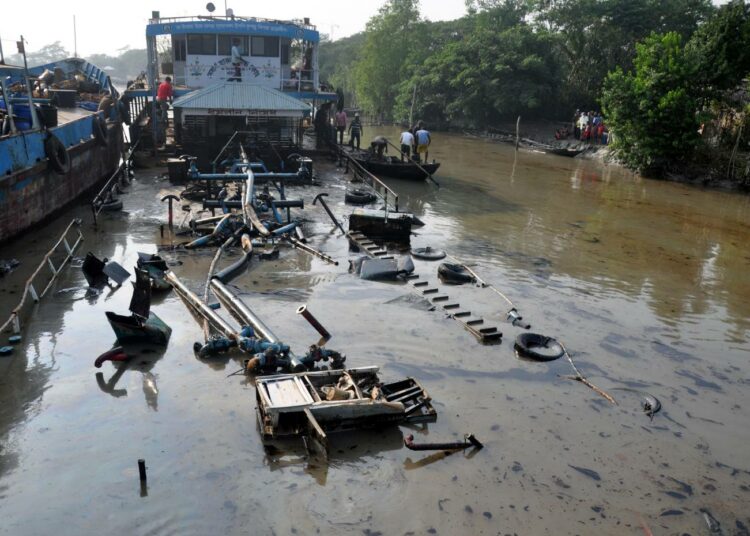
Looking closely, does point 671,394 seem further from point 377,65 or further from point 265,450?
point 377,65

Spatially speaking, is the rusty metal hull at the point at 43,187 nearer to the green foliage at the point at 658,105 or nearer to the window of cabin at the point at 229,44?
the window of cabin at the point at 229,44

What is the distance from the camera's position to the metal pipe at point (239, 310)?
26.3 feet

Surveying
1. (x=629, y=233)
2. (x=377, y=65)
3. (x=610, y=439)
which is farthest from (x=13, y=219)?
(x=377, y=65)

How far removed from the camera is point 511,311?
9.83 metres

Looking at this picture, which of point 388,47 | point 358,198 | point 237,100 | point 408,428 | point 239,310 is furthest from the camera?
point 388,47

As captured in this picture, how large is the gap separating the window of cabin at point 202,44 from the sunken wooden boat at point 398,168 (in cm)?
724

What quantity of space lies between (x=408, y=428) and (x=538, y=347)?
291cm

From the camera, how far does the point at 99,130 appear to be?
59.9 feet

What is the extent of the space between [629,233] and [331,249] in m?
8.41

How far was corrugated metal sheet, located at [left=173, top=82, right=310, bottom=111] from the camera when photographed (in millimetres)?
18797

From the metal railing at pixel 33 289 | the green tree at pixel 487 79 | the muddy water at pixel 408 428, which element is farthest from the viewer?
the green tree at pixel 487 79

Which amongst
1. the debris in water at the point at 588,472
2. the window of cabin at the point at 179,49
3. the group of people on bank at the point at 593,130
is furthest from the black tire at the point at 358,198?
the group of people on bank at the point at 593,130

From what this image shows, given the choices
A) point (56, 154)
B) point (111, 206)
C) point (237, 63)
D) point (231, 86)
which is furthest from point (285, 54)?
point (56, 154)

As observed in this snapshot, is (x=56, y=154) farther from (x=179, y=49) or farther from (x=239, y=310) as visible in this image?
(x=179, y=49)
